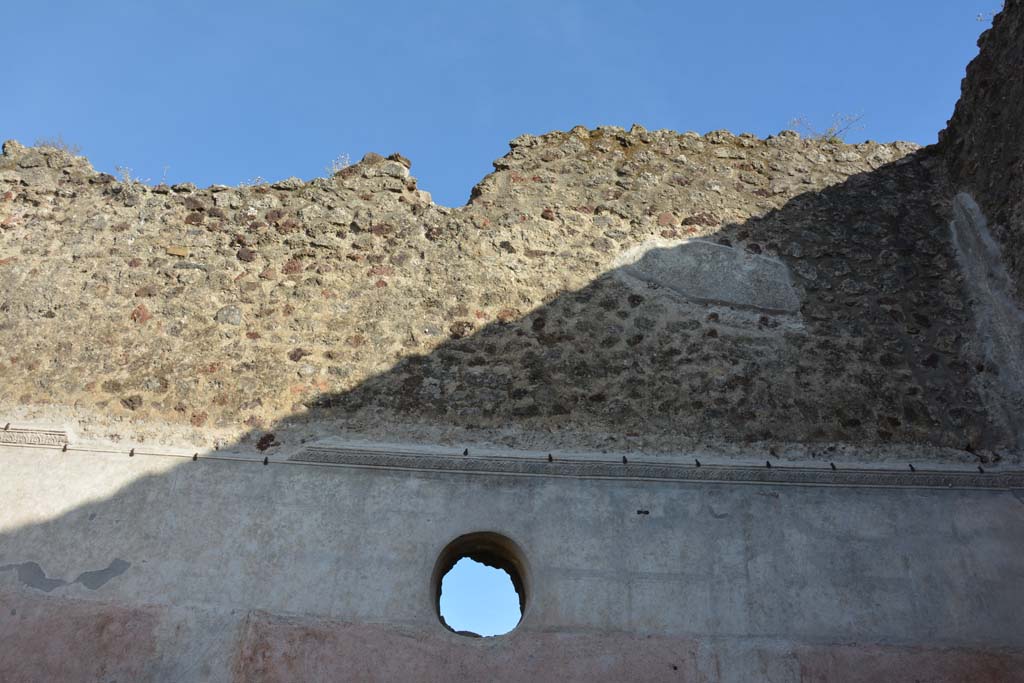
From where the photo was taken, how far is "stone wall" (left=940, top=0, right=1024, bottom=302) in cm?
561

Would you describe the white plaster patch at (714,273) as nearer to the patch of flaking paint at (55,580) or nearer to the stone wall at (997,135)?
the stone wall at (997,135)

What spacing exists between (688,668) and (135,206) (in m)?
4.53

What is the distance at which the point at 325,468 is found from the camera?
4602 millimetres

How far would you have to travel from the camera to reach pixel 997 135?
595 cm

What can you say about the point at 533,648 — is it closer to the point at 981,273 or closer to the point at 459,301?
the point at 459,301

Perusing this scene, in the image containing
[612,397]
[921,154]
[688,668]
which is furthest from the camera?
[921,154]

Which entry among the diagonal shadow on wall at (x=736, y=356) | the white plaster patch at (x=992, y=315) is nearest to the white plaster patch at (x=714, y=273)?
the diagonal shadow on wall at (x=736, y=356)

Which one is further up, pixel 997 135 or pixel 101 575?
pixel 997 135

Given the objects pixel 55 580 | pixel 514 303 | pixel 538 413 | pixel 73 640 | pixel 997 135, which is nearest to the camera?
pixel 73 640

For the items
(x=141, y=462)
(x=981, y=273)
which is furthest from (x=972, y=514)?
(x=141, y=462)

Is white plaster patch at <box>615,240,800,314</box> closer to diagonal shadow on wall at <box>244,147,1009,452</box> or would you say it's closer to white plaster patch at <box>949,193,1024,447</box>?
diagonal shadow on wall at <box>244,147,1009,452</box>

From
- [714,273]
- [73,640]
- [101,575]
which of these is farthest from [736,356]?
[73,640]

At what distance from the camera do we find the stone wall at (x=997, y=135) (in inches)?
221

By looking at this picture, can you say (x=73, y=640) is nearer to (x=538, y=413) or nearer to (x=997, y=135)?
(x=538, y=413)
